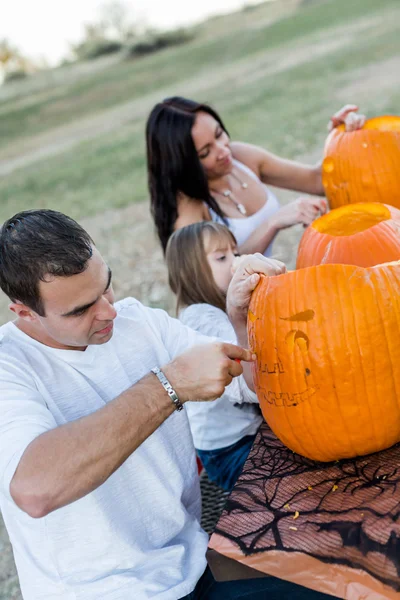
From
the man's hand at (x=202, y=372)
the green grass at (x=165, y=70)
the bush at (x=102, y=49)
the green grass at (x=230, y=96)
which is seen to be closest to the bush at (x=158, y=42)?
the bush at (x=102, y=49)

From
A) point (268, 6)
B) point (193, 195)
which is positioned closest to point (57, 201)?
point (193, 195)

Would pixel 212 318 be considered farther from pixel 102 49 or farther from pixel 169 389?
A: pixel 102 49

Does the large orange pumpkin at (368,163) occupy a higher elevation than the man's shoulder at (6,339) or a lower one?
lower

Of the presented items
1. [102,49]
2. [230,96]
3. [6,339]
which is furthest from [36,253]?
[102,49]

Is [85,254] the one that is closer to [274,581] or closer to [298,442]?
[298,442]

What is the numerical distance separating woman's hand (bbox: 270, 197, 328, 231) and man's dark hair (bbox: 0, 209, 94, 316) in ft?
3.86

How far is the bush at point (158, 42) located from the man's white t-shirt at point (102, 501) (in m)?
39.5

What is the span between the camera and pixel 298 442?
1.60 m

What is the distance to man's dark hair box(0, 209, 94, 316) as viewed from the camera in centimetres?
158

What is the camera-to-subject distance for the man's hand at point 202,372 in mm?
1568

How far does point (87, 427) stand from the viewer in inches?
58.3

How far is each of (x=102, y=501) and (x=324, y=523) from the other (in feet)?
2.18

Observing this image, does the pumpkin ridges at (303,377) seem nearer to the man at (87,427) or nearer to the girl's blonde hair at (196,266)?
the man at (87,427)

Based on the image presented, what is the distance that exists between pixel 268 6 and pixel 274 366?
4553 centimetres
